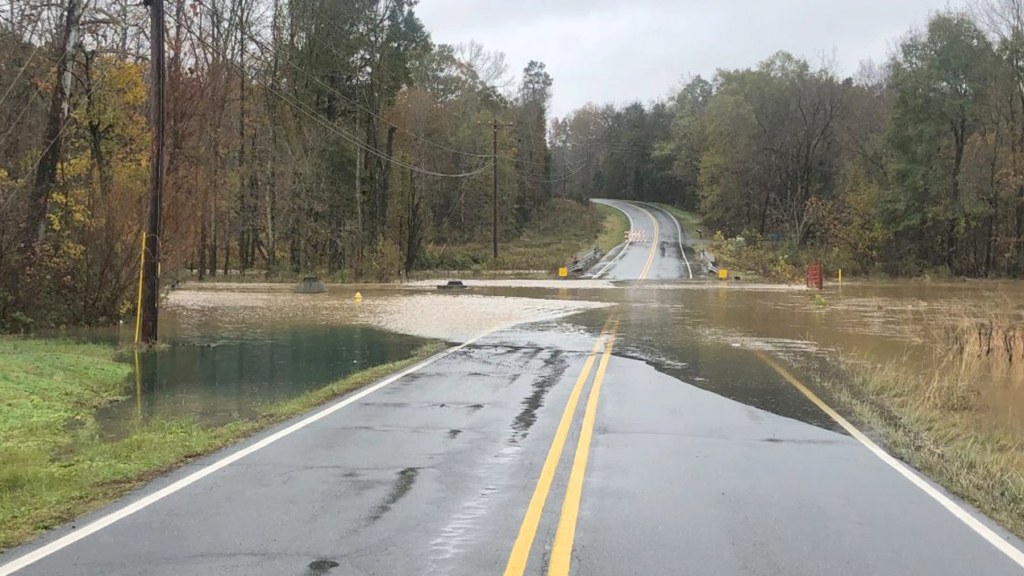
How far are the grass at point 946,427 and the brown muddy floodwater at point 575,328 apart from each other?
0.39 m

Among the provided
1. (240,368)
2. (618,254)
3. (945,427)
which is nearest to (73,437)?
(240,368)

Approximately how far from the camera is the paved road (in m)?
52.2

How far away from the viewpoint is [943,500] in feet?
20.0

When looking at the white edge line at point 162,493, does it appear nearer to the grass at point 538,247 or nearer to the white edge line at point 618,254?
the white edge line at point 618,254

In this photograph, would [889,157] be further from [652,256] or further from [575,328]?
[575,328]

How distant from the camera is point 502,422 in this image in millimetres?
9008

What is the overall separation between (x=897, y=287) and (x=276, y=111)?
1609 inches

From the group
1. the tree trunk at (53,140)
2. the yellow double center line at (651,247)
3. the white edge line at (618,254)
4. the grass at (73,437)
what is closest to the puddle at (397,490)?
the grass at (73,437)

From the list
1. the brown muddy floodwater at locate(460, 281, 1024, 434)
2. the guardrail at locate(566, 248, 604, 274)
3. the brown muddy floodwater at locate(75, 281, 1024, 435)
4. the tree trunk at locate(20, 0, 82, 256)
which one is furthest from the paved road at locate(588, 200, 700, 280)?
the tree trunk at locate(20, 0, 82, 256)

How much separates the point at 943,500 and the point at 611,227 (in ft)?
273

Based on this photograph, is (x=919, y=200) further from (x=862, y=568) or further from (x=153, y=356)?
(x=862, y=568)

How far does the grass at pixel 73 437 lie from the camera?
19.6ft

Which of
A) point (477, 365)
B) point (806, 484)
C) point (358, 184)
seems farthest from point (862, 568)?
point (358, 184)

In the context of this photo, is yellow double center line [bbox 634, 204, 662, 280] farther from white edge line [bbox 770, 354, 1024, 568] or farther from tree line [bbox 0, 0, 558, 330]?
white edge line [bbox 770, 354, 1024, 568]
